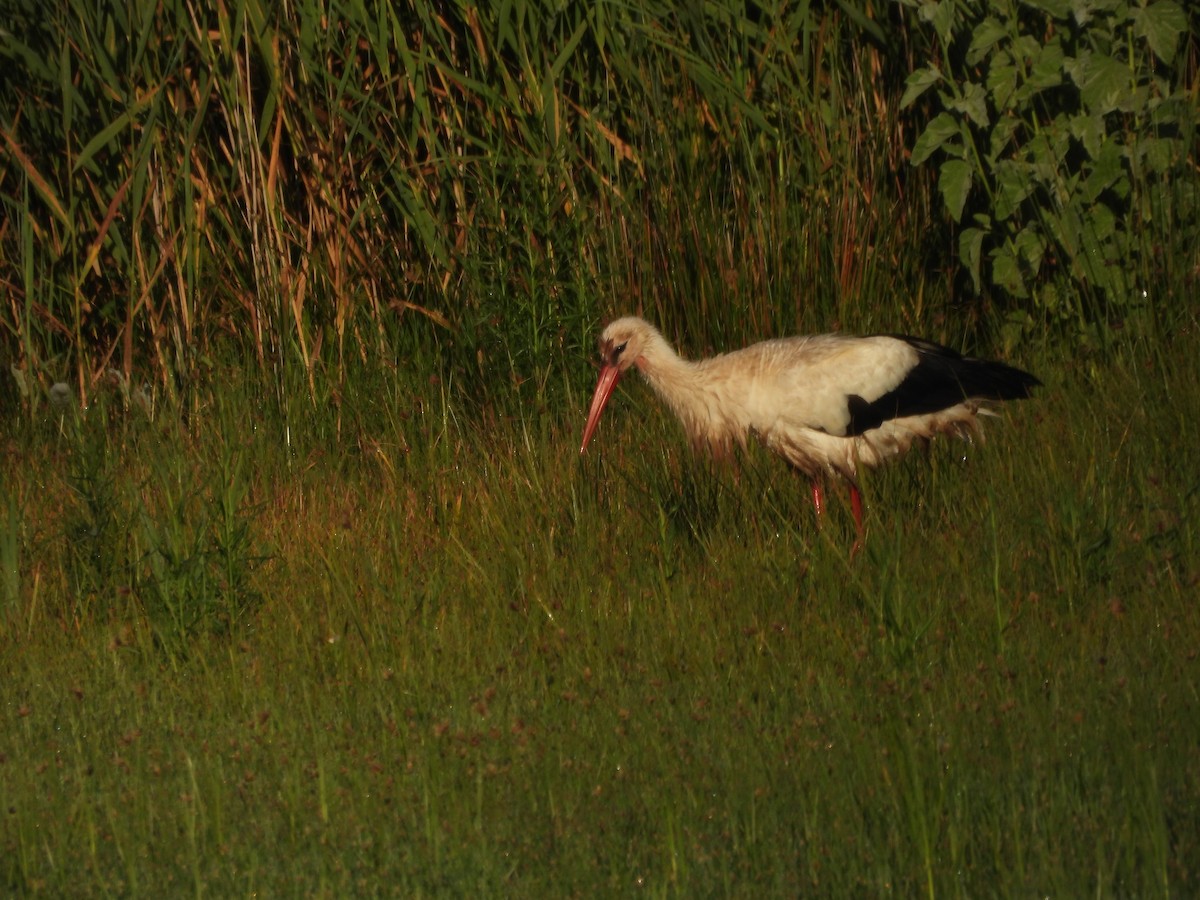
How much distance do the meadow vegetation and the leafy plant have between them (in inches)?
0.9

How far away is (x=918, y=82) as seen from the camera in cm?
648

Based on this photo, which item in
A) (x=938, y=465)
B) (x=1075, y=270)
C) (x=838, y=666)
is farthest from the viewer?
(x=1075, y=270)

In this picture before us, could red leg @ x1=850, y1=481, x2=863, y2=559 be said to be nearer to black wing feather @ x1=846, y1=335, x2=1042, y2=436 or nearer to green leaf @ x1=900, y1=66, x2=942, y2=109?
black wing feather @ x1=846, y1=335, x2=1042, y2=436

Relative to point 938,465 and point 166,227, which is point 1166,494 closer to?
point 938,465

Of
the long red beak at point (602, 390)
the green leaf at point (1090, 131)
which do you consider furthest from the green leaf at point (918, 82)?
the long red beak at point (602, 390)

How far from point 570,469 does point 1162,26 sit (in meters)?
2.77

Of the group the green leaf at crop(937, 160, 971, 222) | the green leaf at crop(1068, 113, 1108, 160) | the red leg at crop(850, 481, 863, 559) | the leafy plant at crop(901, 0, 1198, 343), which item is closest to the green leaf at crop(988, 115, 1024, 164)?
the leafy plant at crop(901, 0, 1198, 343)

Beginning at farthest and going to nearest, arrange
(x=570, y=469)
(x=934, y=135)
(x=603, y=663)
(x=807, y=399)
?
(x=934, y=135)
(x=807, y=399)
(x=570, y=469)
(x=603, y=663)

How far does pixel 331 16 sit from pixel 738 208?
1776 millimetres

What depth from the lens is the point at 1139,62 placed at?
21.0ft

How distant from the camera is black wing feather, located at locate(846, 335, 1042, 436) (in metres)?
5.78

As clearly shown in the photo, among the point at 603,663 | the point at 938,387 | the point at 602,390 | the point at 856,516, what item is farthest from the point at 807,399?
the point at 603,663

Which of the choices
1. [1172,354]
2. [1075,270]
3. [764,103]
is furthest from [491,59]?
[1172,354]

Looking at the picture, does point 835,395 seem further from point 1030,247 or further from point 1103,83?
point 1103,83
